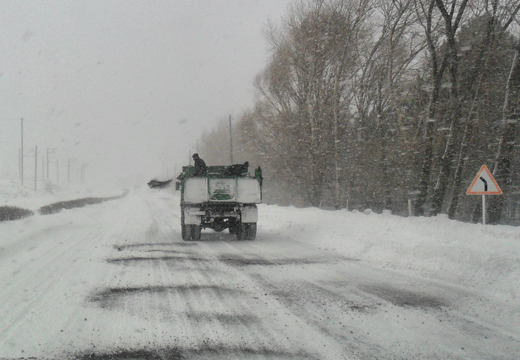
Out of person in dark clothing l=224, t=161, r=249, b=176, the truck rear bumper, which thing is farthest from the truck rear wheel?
person in dark clothing l=224, t=161, r=249, b=176

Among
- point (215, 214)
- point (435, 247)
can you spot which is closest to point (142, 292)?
point (435, 247)

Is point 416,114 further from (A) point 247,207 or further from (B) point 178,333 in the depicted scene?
(B) point 178,333

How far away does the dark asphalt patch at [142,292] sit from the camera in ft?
19.1

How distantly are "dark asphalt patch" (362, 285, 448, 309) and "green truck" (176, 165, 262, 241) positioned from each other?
269 inches

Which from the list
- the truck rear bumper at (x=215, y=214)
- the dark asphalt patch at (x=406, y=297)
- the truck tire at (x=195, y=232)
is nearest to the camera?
the dark asphalt patch at (x=406, y=297)

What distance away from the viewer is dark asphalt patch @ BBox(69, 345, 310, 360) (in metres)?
3.81

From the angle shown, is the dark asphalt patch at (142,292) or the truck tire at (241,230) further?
the truck tire at (241,230)

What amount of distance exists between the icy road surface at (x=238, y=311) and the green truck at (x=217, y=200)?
129 inches

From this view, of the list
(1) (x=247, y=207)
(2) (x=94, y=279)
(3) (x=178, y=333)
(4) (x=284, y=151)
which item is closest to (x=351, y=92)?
(4) (x=284, y=151)

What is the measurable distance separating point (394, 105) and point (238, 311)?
21.9 meters

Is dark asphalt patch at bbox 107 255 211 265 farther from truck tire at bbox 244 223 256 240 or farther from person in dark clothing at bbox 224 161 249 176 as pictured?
person in dark clothing at bbox 224 161 249 176

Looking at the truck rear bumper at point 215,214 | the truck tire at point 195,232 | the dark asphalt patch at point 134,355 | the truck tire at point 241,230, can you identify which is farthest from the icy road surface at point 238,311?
the truck tire at point 241,230

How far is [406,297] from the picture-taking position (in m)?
6.11

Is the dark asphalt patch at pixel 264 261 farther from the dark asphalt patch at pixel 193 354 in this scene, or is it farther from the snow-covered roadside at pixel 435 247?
the dark asphalt patch at pixel 193 354
